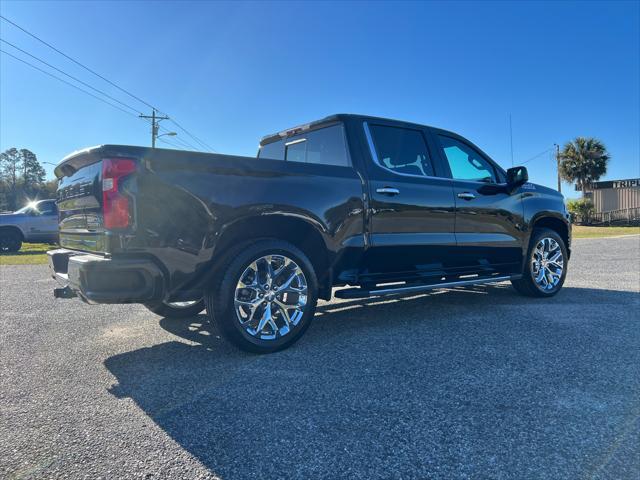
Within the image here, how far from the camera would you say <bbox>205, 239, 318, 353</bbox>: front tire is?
3.20m

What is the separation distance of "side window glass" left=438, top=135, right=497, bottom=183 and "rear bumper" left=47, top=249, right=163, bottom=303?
329cm

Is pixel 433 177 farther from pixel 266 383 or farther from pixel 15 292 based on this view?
pixel 15 292

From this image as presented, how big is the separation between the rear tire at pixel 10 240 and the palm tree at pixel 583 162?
1771 inches

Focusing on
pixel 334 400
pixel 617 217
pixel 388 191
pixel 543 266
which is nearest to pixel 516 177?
pixel 543 266

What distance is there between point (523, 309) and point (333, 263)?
7.93ft

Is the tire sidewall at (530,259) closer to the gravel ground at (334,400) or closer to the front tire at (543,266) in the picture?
the front tire at (543,266)

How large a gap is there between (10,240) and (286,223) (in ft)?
51.2

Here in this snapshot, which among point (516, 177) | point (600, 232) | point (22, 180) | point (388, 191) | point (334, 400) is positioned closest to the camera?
point (334, 400)

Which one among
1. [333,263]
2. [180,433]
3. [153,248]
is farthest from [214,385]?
[333,263]

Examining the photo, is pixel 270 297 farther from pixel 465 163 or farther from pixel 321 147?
pixel 465 163

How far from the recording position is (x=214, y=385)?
9.00 feet

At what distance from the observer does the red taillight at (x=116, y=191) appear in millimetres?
2887

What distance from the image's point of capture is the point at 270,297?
11.2 feet

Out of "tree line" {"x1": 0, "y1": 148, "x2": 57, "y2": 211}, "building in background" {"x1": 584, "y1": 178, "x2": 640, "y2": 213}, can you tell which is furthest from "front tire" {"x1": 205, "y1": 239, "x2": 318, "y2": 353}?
"tree line" {"x1": 0, "y1": 148, "x2": 57, "y2": 211}
